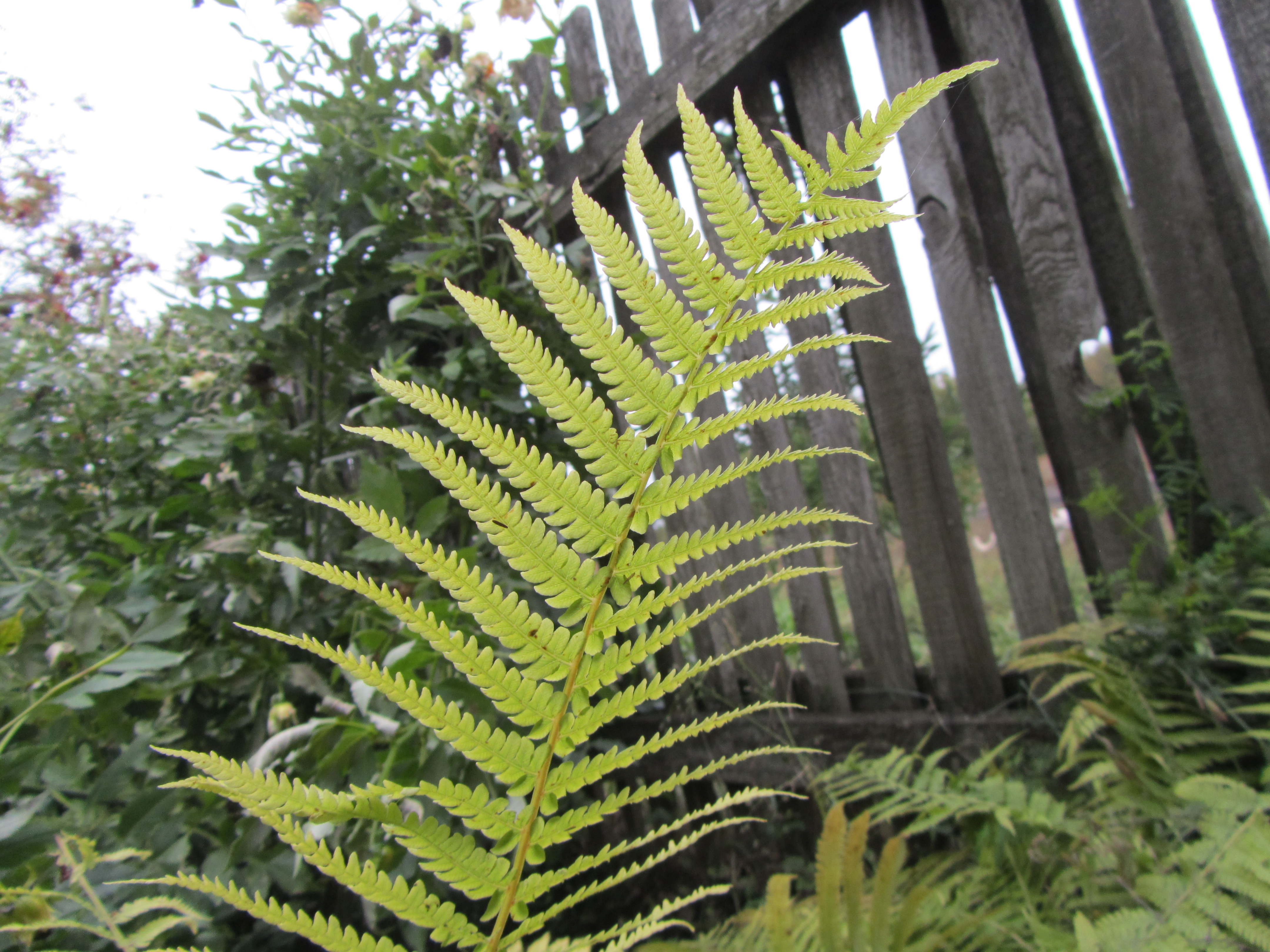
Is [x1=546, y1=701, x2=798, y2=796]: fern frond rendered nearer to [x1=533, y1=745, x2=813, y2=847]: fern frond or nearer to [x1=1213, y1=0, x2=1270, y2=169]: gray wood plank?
[x1=533, y1=745, x2=813, y2=847]: fern frond

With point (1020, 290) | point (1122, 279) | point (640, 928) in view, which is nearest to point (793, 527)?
point (1020, 290)

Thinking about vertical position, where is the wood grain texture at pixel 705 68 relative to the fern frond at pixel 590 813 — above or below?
above

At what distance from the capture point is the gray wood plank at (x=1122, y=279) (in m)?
1.39

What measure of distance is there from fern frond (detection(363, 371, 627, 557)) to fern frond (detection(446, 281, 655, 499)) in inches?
0.6

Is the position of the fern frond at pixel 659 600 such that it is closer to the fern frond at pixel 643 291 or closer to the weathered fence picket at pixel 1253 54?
the fern frond at pixel 643 291

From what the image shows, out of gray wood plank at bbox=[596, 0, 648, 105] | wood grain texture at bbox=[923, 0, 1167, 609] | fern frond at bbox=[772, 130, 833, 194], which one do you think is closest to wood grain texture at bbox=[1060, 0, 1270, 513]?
wood grain texture at bbox=[923, 0, 1167, 609]

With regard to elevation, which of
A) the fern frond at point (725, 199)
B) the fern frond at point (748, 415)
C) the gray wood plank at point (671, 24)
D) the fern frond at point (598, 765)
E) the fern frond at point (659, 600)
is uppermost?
the gray wood plank at point (671, 24)

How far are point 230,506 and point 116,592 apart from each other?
1.19ft

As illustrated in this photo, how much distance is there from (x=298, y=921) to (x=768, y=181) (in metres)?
0.49

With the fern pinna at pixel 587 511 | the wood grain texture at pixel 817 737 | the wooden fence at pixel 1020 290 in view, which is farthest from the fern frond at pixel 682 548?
the wooden fence at pixel 1020 290

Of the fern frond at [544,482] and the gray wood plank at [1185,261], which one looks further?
the gray wood plank at [1185,261]

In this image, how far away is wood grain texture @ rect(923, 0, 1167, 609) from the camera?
55.2 inches

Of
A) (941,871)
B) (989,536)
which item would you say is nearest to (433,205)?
(941,871)

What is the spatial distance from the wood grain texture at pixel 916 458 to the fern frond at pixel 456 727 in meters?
1.34
